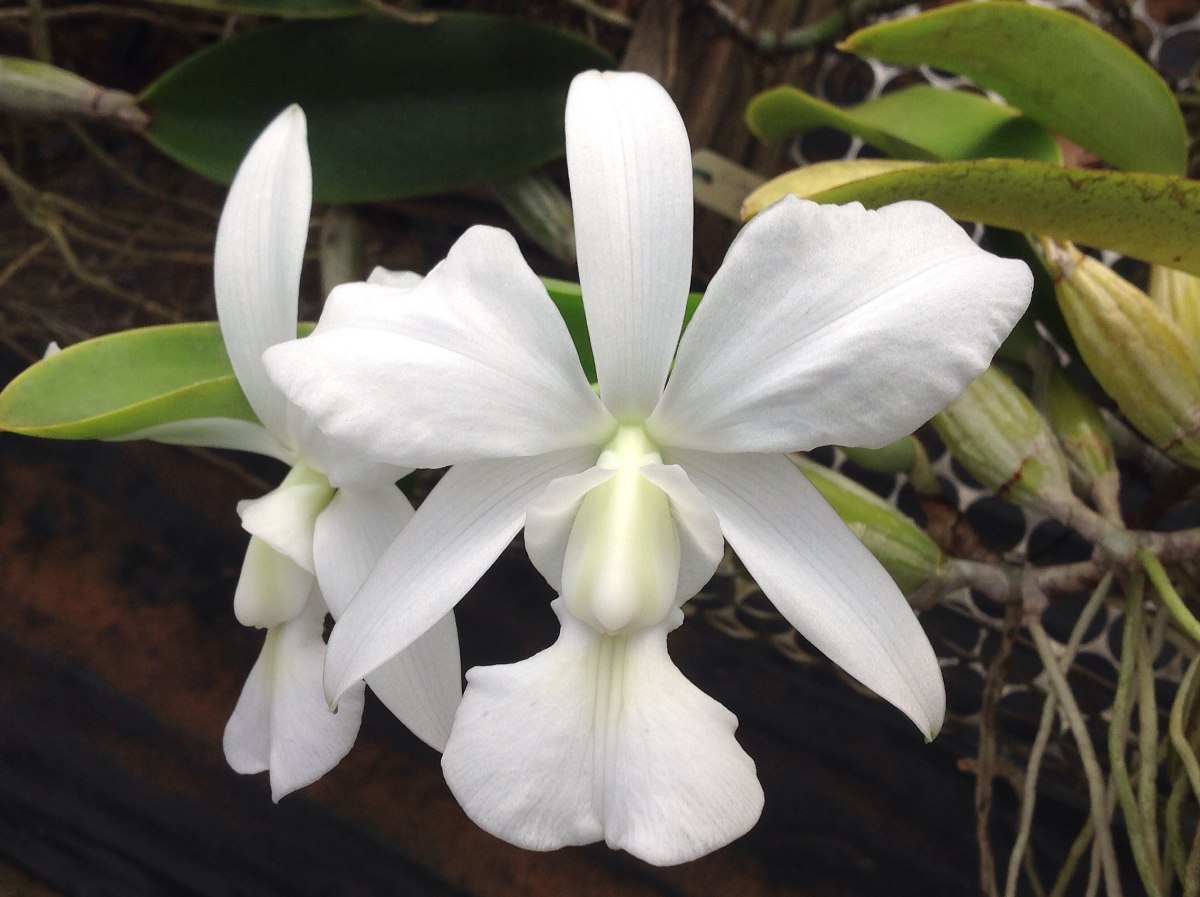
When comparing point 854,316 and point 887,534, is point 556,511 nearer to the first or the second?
point 854,316

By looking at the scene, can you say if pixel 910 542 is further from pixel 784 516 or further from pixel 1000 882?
pixel 1000 882

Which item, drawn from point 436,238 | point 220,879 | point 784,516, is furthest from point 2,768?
point 784,516

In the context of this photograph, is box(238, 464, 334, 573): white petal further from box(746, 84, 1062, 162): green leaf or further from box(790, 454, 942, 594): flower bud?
box(746, 84, 1062, 162): green leaf

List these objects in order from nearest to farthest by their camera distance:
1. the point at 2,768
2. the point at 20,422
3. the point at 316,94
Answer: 1. the point at 20,422
2. the point at 316,94
3. the point at 2,768

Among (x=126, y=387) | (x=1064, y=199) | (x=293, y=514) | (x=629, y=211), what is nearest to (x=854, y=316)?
(x=629, y=211)

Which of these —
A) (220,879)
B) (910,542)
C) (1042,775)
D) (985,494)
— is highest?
(910,542)

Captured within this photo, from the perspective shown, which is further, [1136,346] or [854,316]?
[1136,346]

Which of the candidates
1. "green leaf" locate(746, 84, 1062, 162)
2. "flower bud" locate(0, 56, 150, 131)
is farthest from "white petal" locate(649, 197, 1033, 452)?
"flower bud" locate(0, 56, 150, 131)
